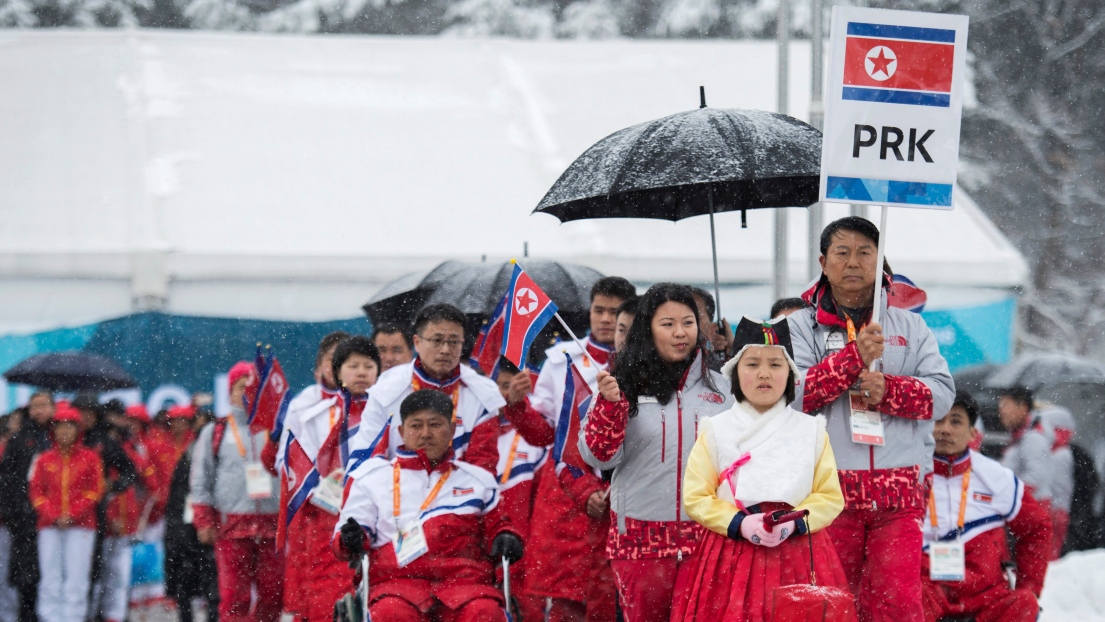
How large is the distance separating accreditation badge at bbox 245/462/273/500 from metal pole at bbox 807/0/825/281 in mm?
3552

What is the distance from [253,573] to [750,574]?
492 cm

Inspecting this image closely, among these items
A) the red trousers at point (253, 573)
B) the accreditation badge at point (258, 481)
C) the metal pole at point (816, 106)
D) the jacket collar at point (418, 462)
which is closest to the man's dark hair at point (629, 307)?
the jacket collar at point (418, 462)

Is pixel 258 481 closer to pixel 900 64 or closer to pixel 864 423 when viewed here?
pixel 864 423

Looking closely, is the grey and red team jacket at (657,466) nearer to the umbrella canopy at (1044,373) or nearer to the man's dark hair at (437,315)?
the man's dark hair at (437,315)

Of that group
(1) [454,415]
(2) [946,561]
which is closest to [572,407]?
(1) [454,415]

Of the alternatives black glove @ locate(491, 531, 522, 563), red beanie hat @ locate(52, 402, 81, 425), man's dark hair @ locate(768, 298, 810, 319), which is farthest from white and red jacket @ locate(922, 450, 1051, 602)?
red beanie hat @ locate(52, 402, 81, 425)

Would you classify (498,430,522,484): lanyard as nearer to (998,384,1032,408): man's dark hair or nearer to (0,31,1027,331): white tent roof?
(998,384,1032,408): man's dark hair

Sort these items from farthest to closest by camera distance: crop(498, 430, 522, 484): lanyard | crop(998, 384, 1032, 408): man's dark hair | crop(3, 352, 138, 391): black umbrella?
1. crop(3, 352, 138, 391): black umbrella
2. crop(998, 384, 1032, 408): man's dark hair
3. crop(498, 430, 522, 484): lanyard

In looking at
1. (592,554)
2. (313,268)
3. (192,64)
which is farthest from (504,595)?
(192,64)

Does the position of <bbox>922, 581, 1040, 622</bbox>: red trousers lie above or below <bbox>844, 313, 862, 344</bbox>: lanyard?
below

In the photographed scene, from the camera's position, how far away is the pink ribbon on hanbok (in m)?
4.65

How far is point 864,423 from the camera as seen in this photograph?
198 inches

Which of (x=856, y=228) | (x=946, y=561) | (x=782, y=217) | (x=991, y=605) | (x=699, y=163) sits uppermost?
(x=699, y=163)

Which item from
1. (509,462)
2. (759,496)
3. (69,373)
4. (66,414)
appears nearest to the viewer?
(759,496)
